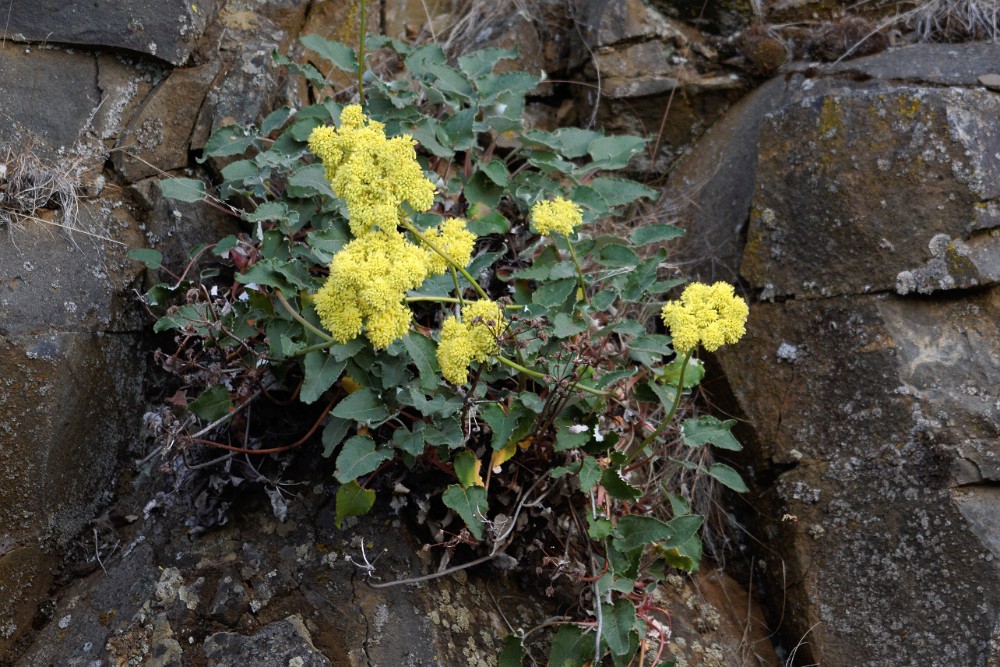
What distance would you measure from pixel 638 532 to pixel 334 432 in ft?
3.14

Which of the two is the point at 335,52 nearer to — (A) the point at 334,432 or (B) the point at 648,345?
(A) the point at 334,432

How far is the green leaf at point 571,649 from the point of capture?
239cm

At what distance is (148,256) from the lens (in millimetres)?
2877

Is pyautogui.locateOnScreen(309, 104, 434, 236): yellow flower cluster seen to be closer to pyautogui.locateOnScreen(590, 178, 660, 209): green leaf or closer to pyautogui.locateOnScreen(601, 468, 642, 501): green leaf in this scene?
pyautogui.locateOnScreen(601, 468, 642, 501): green leaf

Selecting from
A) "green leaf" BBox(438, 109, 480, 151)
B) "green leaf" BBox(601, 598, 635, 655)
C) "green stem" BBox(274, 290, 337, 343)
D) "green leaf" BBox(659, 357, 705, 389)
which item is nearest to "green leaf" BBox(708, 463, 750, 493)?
"green leaf" BBox(659, 357, 705, 389)

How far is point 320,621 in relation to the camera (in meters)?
2.41

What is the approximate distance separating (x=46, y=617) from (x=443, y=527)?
4.16 ft

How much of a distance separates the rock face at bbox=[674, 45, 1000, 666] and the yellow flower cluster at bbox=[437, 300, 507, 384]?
55.3 inches

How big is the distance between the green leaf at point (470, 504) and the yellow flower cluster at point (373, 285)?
620 millimetres

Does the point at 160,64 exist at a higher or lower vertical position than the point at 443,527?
higher

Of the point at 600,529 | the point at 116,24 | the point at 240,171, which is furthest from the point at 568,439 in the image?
the point at 116,24

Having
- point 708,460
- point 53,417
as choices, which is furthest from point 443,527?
point 53,417

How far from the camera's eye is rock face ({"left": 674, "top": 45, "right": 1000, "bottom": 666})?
275cm

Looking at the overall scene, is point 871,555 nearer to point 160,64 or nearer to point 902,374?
point 902,374
